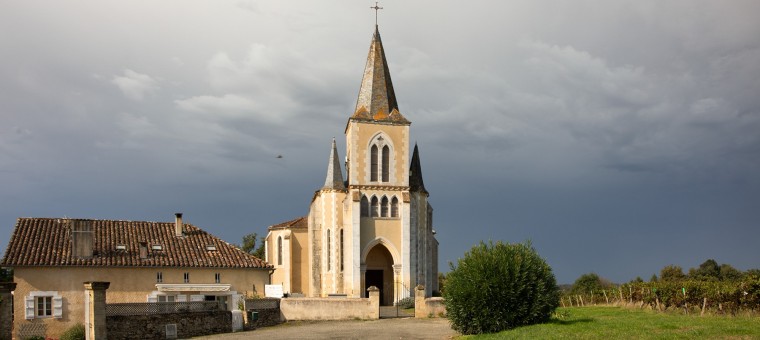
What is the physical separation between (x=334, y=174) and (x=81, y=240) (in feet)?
61.2

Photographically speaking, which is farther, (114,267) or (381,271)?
(381,271)

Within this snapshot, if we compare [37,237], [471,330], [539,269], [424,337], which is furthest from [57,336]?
[539,269]

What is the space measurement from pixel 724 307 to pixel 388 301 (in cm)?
2471

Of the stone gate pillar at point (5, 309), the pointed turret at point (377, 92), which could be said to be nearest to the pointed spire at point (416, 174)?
the pointed turret at point (377, 92)

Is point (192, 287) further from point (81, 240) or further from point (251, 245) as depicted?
point (251, 245)

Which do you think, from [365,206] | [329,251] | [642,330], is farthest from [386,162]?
[642,330]

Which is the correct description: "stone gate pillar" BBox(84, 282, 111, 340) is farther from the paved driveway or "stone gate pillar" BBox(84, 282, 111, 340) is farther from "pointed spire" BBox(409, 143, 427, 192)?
"pointed spire" BBox(409, 143, 427, 192)

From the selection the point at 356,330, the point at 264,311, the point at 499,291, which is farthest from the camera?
the point at 264,311

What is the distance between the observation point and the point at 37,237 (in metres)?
35.1

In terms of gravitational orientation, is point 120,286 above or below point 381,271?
above

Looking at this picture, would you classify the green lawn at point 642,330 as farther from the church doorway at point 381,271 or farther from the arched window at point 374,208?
the church doorway at point 381,271

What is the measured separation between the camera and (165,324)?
30.2m

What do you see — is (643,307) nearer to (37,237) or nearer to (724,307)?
(724,307)

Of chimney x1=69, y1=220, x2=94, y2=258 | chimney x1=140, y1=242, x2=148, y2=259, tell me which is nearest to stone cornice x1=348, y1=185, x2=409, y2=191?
chimney x1=140, y1=242, x2=148, y2=259
